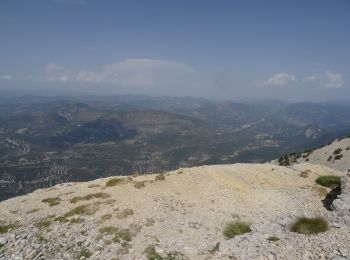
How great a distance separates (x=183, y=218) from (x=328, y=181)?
20.5 m

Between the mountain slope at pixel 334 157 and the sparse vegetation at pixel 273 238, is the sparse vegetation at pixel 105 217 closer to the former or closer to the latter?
the sparse vegetation at pixel 273 238

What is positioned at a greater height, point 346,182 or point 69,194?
point 346,182

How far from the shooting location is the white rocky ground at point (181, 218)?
25500 mm

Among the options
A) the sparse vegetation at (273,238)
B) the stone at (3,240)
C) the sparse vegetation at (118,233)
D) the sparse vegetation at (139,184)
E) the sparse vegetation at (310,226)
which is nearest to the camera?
the sparse vegetation at (273,238)

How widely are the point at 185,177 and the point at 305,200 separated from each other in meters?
13.8

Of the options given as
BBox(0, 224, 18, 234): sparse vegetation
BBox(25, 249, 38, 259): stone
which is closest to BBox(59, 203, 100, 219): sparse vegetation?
BBox(0, 224, 18, 234): sparse vegetation

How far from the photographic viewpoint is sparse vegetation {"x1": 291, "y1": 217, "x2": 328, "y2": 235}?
26.9 metres

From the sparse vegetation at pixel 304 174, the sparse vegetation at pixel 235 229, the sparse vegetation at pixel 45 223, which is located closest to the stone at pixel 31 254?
the sparse vegetation at pixel 45 223

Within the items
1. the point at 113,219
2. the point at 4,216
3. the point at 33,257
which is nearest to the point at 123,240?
the point at 113,219

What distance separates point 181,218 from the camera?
1241 inches

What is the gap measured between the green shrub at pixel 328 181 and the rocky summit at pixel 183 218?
82 cm

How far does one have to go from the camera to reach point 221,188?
129 ft

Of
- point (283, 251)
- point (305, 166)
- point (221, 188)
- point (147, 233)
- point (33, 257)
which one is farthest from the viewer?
point (305, 166)

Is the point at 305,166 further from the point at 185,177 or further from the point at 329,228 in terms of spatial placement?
the point at 329,228
